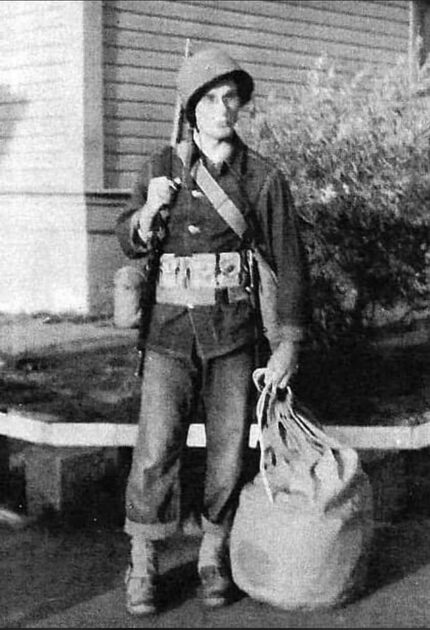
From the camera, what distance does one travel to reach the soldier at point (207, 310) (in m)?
3.76

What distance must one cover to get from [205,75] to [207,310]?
0.74 meters

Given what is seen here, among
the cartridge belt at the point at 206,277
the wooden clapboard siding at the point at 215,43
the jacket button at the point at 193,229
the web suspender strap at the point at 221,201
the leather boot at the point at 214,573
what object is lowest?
the leather boot at the point at 214,573

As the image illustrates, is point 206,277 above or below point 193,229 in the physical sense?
below

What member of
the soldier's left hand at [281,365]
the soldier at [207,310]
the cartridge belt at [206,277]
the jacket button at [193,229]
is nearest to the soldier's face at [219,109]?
the soldier at [207,310]

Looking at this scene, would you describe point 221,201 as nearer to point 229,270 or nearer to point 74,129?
point 229,270

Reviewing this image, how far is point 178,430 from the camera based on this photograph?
152 inches

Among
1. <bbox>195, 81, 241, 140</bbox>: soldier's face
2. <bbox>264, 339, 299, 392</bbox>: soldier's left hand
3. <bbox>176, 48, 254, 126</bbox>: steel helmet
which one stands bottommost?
<bbox>264, 339, 299, 392</bbox>: soldier's left hand

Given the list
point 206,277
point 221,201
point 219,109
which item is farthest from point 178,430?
point 219,109

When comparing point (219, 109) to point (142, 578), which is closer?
point (219, 109)

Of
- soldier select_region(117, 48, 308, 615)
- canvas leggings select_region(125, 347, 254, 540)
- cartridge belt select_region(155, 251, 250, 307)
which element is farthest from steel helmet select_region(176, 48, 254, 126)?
canvas leggings select_region(125, 347, 254, 540)

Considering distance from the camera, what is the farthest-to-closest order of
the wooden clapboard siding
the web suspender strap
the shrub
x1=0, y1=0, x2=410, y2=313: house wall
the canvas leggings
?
1. the shrub
2. the wooden clapboard siding
3. x1=0, y1=0, x2=410, y2=313: house wall
4. the canvas leggings
5. the web suspender strap

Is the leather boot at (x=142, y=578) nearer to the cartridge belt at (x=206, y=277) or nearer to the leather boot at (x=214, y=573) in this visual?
the leather boot at (x=214, y=573)

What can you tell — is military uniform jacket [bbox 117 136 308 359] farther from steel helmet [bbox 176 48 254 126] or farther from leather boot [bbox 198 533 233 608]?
leather boot [bbox 198 533 233 608]

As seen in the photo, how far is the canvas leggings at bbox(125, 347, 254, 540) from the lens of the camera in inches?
151
